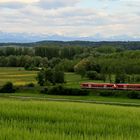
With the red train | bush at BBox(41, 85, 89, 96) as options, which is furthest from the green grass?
bush at BBox(41, 85, 89, 96)

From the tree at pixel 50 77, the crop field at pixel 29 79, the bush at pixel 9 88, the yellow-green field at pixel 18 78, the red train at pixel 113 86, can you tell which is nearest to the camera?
the red train at pixel 113 86

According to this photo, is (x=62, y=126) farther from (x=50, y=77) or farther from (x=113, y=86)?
(x=50, y=77)

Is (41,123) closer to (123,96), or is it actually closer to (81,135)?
(81,135)

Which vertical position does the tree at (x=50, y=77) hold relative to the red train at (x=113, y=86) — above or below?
above

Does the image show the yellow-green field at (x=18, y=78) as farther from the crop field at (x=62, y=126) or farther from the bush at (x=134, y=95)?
the crop field at (x=62, y=126)

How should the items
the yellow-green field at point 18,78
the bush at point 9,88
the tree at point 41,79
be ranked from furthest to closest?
the yellow-green field at point 18,78 < the tree at point 41,79 < the bush at point 9,88

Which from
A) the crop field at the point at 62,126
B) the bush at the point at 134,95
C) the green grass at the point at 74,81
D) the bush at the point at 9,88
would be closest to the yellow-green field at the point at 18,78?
the bush at the point at 9,88

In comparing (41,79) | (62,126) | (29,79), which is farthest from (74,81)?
(62,126)

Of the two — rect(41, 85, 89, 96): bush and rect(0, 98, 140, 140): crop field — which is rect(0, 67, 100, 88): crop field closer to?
rect(41, 85, 89, 96): bush

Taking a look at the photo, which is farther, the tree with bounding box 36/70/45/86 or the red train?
the tree with bounding box 36/70/45/86

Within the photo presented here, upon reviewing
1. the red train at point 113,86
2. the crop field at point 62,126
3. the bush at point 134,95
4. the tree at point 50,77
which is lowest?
the bush at point 134,95

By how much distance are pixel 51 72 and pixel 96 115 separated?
9871 cm

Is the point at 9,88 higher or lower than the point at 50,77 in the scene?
lower

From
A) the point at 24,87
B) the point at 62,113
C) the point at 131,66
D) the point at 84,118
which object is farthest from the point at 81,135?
the point at 131,66
